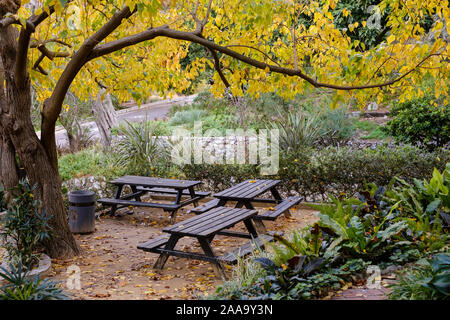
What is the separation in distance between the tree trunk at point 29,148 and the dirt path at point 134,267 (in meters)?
0.37

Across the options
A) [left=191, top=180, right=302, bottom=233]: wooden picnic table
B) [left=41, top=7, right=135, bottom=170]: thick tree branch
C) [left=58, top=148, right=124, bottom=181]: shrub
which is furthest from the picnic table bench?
[left=58, top=148, right=124, bottom=181]: shrub

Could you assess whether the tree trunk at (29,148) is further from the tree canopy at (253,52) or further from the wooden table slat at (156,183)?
the wooden table slat at (156,183)

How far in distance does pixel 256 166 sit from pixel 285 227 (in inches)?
76.3

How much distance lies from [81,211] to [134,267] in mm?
1951

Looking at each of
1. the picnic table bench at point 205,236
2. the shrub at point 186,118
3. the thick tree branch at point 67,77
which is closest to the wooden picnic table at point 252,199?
the picnic table bench at point 205,236

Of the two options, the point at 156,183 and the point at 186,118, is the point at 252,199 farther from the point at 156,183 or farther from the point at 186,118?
the point at 186,118

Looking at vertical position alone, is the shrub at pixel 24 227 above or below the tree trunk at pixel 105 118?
below

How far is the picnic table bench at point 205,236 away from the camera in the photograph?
541cm

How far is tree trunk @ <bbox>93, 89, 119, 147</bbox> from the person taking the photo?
590 inches

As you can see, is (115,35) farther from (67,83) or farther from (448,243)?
(448,243)

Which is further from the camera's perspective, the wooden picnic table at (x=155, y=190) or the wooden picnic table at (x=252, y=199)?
the wooden picnic table at (x=155, y=190)

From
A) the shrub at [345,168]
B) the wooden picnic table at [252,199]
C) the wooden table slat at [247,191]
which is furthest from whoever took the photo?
the shrub at [345,168]

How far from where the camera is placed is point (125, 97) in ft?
24.9
